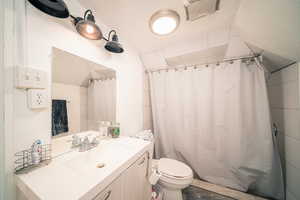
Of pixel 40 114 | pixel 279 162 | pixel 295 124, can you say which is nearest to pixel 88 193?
pixel 40 114

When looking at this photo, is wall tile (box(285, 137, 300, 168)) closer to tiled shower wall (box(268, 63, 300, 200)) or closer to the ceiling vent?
tiled shower wall (box(268, 63, 300, 200))

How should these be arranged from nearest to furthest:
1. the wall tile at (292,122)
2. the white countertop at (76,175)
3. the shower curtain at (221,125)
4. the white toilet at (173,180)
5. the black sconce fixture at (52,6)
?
the white countertop at (76,175) < the black sconce fixture at (52,6) < the wall tile at (292,122) < the white toilet at (173,180) < the shower curtain at (221,125)

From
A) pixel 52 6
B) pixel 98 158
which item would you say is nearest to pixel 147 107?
pixel 98 158

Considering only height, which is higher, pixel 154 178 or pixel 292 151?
pixel 292 151

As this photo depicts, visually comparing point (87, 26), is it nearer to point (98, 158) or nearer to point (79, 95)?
point (79, 95)

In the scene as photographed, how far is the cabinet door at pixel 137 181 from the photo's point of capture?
731mm

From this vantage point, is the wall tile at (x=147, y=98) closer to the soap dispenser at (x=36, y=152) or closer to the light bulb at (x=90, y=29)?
the light bulb at (x=90, y=29)

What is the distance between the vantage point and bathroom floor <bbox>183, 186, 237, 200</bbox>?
4.31ft

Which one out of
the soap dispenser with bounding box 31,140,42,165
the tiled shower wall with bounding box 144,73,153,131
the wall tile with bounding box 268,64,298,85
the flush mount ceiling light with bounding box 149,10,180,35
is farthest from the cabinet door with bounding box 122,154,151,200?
the wall tile with bounding box 268,64,298,85

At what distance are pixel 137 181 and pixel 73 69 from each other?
1114 millimetres

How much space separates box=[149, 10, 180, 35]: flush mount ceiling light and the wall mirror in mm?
718

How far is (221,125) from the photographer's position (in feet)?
4.76

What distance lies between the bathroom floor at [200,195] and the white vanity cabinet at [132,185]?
2.31ft

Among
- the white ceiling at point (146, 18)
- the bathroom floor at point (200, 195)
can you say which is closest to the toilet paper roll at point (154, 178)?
the bathroom floor at point (200, 195)
